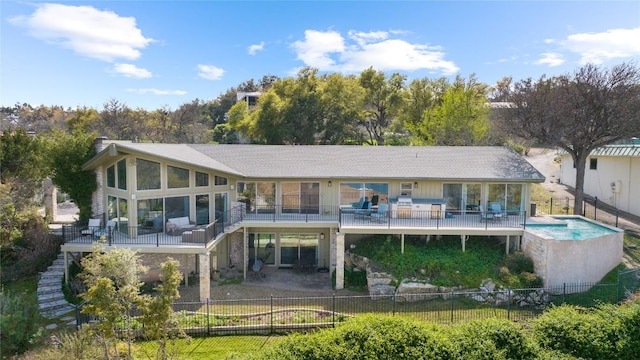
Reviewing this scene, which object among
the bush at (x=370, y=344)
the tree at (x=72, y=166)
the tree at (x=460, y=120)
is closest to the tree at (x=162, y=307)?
the bush at (x=370, y=344)

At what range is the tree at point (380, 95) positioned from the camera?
44688mm

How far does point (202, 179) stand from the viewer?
18.8 m

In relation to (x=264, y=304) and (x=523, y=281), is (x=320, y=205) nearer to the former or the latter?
(x=264, y=304)

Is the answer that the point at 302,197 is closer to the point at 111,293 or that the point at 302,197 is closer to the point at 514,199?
the point at 514,199

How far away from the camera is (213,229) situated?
672 inches

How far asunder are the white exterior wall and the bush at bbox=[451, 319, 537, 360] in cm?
2065

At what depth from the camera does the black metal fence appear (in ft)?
45.6

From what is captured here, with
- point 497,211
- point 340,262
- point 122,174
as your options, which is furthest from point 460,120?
point 122,174

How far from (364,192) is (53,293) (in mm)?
14522

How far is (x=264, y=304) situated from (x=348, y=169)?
848 centimetres

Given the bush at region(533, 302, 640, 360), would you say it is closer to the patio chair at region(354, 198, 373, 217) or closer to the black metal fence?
the black metal fence

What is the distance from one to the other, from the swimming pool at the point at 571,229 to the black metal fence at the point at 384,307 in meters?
2.03

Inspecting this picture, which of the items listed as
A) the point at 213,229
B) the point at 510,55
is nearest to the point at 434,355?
the point at 213,229

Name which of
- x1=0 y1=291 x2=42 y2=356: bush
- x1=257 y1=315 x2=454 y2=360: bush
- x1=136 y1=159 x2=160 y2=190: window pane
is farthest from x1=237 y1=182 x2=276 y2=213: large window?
x1=257 y1=315 x2=454 y2=360: bush
